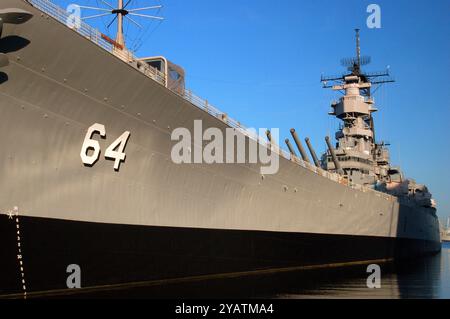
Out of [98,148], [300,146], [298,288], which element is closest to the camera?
[98,148]

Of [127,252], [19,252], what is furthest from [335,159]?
[19,252]

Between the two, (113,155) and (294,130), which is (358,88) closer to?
(294,130)

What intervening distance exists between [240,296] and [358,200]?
15502 mm

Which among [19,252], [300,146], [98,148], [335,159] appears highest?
[300,146]

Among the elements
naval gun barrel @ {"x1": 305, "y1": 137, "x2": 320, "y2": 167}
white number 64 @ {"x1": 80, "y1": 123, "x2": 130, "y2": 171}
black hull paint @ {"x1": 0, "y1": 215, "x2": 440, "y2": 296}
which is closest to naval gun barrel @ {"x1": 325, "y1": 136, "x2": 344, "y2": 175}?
naval gun barrel @ {"x1": 305, "y1": 137, "x2": 320, "y2": 167}

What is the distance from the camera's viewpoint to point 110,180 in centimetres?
1228

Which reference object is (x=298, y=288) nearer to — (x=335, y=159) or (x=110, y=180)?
(x=110, y=180)

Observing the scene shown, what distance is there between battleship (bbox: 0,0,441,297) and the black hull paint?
32 millimetres

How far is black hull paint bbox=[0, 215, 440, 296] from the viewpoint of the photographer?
1048 centimetres

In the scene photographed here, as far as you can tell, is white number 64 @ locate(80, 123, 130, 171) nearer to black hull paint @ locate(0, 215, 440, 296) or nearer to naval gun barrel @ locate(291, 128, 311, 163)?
black hull paint @ locate(0, 215, 440, 296)

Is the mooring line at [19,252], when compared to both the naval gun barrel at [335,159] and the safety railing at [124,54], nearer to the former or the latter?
the safety railing at [124,54]

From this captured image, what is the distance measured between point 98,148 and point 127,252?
9.71 ft

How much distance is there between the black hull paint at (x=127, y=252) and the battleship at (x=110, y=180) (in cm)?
3

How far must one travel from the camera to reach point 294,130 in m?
27.8
